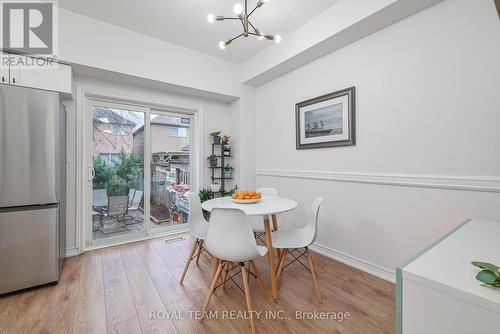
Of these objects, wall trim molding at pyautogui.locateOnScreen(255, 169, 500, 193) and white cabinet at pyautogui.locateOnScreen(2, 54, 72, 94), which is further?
white cabinet at pyautogui.locateOnScreen(2, 54, 72, 94)

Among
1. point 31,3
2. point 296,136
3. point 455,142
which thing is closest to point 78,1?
point 31,3

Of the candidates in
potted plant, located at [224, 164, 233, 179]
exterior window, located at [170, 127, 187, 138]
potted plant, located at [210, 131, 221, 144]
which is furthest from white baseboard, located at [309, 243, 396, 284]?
exterior window, located at [170, 127, 187, 138]

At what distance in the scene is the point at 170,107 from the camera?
3.53m

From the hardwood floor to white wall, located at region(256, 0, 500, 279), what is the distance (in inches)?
20.3

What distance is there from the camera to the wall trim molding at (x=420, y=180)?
1628mm

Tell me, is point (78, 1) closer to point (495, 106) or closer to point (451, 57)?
point (451, 57)

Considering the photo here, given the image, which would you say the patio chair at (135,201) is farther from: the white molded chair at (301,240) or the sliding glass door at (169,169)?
the white molded chair at (301,240)

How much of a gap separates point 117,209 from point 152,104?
1677 millimetres

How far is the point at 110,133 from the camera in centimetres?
315

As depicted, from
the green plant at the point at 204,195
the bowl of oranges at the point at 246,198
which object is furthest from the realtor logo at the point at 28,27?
the bowl of oranges at the point at 246,198

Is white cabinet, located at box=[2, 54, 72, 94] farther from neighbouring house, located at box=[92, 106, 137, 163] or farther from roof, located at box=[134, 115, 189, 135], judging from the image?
roof, located at box=[134, 115, 189, 135]

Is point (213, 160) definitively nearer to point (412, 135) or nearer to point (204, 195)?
point (204, 195)

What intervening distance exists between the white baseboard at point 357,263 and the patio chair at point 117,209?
2.81 meters

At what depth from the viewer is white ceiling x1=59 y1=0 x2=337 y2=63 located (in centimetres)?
234
